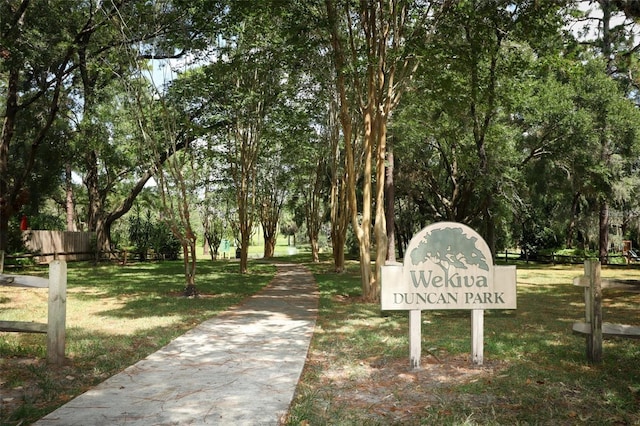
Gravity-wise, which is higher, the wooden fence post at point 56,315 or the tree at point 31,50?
the tree at point 31,50

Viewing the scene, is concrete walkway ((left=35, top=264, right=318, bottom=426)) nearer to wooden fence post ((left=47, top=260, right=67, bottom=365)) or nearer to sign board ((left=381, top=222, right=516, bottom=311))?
wooden fence post ((left=47, top=260, right=67, bottom=365))

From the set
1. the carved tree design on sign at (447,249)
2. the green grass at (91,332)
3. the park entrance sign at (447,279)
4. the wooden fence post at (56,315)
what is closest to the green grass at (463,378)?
the park entrance sign at (447,279)

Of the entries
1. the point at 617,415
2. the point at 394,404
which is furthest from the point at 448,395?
the point at 617,415

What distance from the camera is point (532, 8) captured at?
1013 cm

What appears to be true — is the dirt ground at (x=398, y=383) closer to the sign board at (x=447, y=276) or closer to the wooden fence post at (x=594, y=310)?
the sign board at (x=447, y=276)

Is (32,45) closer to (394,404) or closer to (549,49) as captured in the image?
(549,49)

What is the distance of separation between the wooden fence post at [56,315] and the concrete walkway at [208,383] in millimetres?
839

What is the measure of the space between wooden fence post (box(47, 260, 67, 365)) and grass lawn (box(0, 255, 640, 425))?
164 mm

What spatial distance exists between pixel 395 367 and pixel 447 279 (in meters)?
1.16

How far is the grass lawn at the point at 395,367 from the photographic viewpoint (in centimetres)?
409

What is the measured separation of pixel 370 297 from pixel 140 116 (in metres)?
7.04

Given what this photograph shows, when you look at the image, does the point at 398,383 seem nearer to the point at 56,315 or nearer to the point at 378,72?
the point at 56,315

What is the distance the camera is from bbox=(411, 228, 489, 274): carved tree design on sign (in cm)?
556

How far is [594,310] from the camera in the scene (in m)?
5.48
